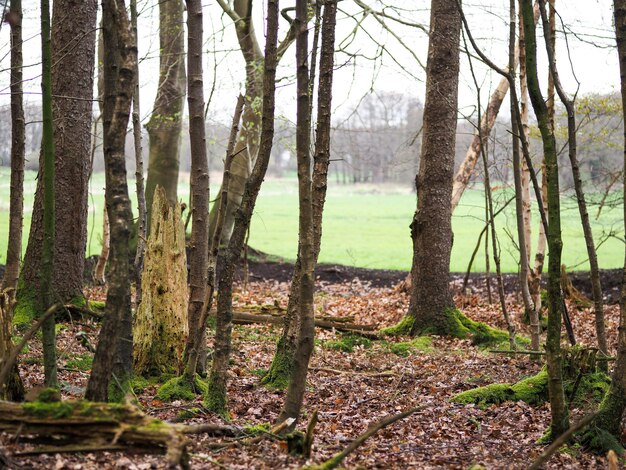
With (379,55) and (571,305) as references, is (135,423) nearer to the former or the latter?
(379,55)

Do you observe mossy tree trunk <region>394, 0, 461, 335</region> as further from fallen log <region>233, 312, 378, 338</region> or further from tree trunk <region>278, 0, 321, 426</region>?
tree trunk <region>278, 0, 321, 426</region>

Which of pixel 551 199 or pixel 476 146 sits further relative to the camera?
pixel 476 146

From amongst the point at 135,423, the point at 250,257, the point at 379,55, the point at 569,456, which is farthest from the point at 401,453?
the point at 250,257

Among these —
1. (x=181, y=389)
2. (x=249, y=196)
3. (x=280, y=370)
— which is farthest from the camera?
(x=280, y=370)

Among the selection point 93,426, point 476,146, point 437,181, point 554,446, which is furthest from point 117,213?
point 476,146

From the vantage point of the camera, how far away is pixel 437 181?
426 inches

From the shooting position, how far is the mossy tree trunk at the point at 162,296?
23.7ft

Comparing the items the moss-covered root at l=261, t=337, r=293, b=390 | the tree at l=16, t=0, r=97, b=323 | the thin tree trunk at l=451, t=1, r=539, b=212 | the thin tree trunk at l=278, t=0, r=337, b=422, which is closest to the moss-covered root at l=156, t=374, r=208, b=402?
the moss-covered root at l=261, t=337, r=293, b=390

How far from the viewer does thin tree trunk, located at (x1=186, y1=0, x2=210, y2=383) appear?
23.1 feet

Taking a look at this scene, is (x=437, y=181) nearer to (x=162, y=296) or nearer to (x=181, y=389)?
(x=162, y=296)

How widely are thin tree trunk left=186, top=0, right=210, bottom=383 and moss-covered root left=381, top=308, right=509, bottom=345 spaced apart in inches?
184

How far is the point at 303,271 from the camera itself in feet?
17.4

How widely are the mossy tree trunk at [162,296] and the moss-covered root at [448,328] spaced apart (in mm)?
4502

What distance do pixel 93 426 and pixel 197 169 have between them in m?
4.13
